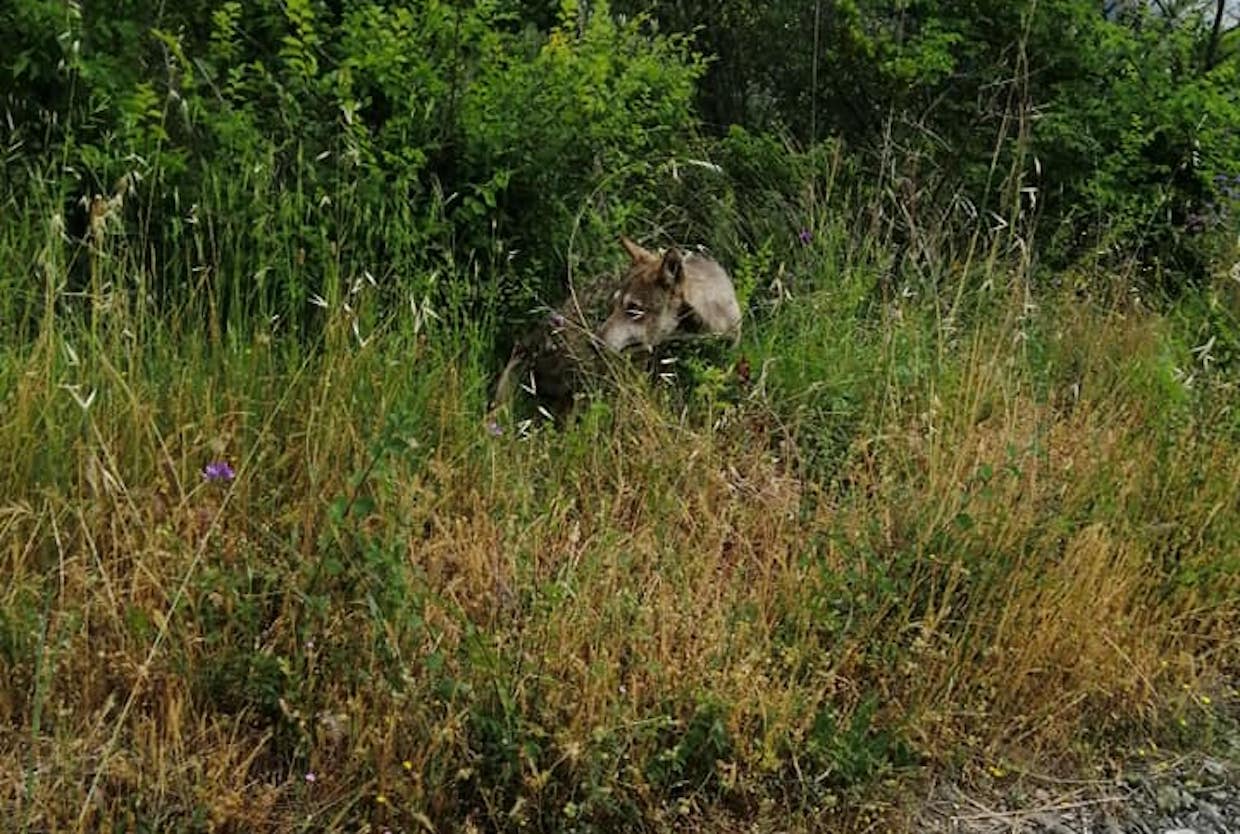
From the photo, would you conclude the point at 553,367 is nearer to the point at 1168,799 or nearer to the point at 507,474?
the point at 507,474

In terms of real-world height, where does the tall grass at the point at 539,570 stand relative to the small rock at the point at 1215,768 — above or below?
above

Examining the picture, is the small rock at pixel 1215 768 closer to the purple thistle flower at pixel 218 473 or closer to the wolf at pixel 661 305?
the wolf at pixel 661 305

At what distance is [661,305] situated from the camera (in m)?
4.21

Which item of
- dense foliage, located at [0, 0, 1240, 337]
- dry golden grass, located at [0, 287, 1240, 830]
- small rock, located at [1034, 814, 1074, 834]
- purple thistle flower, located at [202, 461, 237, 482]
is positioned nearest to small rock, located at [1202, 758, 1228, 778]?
dry golden grass, located at [0, 287, 1240, 830]

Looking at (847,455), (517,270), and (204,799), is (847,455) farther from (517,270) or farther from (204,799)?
(204,799)

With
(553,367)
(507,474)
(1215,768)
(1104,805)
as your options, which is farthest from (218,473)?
(1215,768)

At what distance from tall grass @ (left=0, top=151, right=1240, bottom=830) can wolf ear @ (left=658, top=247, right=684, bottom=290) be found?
1.14 feet

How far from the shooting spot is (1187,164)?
606 centimetres

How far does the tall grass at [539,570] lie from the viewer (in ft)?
8.43

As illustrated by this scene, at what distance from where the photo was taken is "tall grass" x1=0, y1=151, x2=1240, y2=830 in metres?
2.57

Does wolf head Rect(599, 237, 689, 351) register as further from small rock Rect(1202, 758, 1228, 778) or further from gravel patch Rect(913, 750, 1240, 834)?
small rock Rect(1202, 758, 1228, 778)

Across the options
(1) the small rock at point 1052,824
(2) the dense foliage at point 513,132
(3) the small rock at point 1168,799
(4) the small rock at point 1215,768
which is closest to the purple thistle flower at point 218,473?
(2) the dense foliage at point 513,132

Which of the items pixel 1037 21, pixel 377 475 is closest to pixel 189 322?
pixel 377 475

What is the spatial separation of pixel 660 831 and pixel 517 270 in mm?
2630
